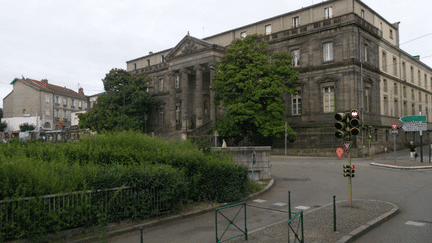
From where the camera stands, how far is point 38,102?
239ft

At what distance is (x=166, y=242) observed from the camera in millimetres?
7754

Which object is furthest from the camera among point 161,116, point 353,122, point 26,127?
point 26,127

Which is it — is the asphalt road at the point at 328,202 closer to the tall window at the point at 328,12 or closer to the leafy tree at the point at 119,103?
the tall window at the point at 328,12

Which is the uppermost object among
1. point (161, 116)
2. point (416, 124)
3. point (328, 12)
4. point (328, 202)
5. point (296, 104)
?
point (328, 12)

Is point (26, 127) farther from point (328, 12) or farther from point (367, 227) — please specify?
point (367, 227)

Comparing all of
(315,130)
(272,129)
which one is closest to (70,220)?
(272,129)

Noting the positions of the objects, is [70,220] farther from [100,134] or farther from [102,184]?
[100,134]

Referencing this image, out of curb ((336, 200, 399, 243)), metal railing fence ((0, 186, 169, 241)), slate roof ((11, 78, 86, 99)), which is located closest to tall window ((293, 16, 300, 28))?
curb ((336, 200, 399, 243))

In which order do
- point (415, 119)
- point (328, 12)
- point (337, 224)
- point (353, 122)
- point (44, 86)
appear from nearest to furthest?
point (337, 224)
point (353, 122)
point (415, 119)
point (328, 12)
point (44, 86)

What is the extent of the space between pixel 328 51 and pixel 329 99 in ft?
19.3

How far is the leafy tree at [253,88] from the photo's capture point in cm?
3500

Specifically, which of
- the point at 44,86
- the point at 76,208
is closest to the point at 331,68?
the point at 76,208

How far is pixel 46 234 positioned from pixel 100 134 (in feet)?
18.0

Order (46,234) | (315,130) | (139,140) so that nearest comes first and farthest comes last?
(46,234), (139,140), (315,130)
